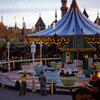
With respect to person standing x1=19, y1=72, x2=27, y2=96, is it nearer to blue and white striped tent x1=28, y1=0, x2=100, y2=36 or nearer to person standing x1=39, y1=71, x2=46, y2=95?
person standing x1=39, y1=71, x2=46, y2=95

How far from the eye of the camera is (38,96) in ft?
32.8

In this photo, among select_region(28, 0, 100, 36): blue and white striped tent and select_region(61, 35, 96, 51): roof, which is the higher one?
select_region(28, 0, 100, 36): blue and white striped tent

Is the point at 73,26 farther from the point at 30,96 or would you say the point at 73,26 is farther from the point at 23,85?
the point at 30,96

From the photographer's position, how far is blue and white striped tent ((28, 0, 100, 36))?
1047 inches

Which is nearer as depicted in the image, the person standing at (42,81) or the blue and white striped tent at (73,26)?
the person standing at (42,81)

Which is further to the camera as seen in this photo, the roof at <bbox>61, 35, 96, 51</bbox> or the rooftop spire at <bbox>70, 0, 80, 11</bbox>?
the rooftop spire at <bbox>70, 0, 80, 11</bbox>

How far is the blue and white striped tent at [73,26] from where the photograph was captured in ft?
87.2

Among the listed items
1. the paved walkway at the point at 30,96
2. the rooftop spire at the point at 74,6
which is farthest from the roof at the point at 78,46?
the paved walkway at the point at 30,96

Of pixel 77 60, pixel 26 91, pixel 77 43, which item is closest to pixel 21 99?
pixel 26 91

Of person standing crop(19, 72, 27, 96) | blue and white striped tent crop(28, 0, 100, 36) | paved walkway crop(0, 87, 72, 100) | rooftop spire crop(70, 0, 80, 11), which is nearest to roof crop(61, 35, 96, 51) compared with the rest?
blue and white striped tent crop(28, 0, 100, 36)

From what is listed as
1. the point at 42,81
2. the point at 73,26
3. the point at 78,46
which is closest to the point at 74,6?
the point at 73,26

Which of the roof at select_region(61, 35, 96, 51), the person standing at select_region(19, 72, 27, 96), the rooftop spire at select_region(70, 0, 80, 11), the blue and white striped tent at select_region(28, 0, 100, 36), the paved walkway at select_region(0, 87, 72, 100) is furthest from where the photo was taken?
the rooftop spire at select_region(70, 0, 80, 11)

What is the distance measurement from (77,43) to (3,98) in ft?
42.5

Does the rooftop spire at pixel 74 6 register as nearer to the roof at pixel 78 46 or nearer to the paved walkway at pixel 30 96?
the roof at pixel 78 46
